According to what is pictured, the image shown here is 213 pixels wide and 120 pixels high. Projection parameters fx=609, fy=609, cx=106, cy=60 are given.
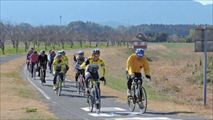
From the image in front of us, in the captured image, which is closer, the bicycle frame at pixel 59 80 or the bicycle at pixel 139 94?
the bicycle at pixel 139 94

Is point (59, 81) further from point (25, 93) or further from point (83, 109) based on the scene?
point (83, 109)

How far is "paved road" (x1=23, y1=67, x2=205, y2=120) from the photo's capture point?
58.4ft

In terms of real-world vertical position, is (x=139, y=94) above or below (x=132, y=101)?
above

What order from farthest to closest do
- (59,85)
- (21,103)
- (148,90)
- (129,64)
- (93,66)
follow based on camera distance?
(148,90), (59,85), (21,103), (93,66), (129,64)

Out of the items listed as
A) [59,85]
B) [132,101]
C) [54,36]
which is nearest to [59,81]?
[59,85]

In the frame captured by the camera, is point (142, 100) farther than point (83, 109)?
No

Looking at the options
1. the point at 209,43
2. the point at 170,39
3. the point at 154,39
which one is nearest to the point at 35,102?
the point at 209,43

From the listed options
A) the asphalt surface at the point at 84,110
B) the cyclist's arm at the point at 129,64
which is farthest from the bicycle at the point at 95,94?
the cyclist's arm at the point at 129,64

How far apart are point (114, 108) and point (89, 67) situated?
2.31 meters

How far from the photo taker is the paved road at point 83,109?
700 inches

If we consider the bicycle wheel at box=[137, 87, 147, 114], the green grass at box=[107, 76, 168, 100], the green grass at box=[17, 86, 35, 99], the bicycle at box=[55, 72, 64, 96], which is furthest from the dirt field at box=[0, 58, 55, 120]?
the green grass at box=[107, 76, 168, 100]

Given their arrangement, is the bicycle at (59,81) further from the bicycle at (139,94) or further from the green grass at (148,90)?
the bicycle at (139,94)

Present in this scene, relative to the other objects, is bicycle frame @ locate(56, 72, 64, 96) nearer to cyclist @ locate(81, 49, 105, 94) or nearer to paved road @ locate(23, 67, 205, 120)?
paved road @ locate(23, 67, 205, 120)

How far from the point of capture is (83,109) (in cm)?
2062
